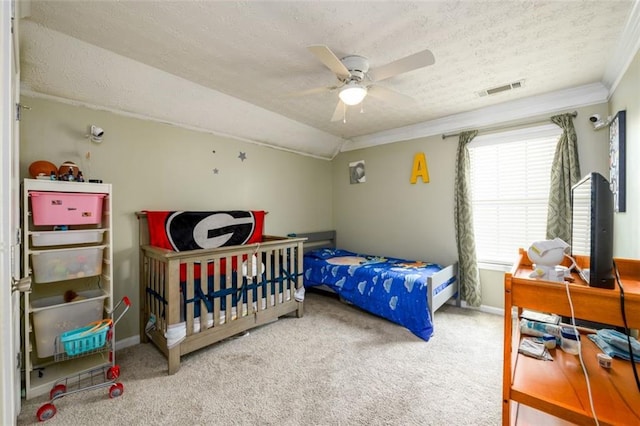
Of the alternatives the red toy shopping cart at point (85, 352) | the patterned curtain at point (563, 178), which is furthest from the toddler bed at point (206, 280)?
the patterned curtain at point (563, 178)

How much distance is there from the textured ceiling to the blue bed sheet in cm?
196

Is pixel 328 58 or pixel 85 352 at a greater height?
pixel 328 58

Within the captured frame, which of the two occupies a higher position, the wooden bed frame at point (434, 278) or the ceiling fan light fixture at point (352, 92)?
the ceiling fan light fixture at point (352, 92)

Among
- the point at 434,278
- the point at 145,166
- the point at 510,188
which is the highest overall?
the point at 145,166

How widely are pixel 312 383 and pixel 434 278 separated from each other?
1573mm

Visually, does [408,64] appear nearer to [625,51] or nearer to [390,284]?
[625,51]

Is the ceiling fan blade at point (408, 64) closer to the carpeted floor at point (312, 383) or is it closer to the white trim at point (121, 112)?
the white trim at point (121, 112)

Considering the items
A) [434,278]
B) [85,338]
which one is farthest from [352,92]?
[85,338]

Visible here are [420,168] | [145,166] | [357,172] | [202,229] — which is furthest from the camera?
[357,172]

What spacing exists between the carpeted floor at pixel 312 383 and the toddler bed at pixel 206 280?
216mm

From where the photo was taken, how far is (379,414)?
167 cm

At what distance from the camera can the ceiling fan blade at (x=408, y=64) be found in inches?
67.0

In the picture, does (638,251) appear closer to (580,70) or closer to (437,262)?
(580,70)

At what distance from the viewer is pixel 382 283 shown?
3.00 meters
